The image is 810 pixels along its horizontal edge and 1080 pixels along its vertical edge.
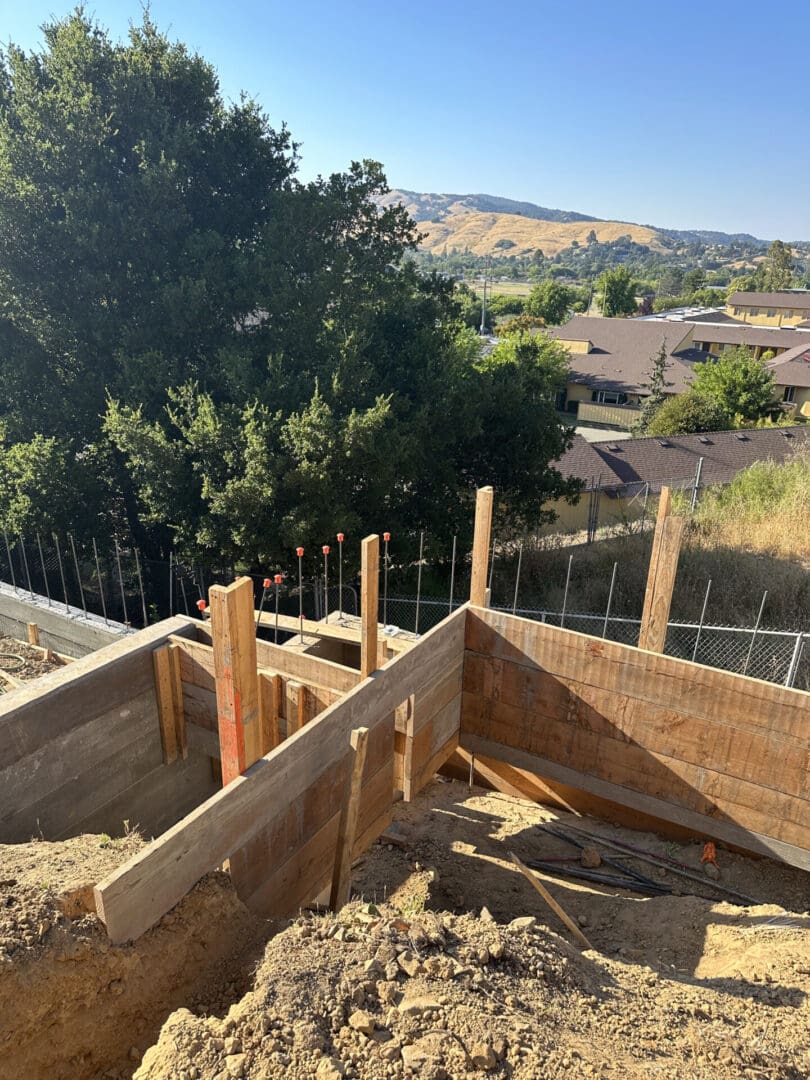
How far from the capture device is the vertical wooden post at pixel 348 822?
4.85 metres

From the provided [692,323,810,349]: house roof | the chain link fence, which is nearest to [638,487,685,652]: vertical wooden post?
the chain link fence

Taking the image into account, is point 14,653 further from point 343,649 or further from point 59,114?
point 59,114

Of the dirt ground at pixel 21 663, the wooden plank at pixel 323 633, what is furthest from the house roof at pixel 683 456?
the dirt ground at pixel 21 663

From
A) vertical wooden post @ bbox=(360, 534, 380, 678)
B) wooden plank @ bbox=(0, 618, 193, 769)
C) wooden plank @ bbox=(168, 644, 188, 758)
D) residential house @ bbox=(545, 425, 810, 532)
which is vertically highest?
vertical wooden post @ bbox=(360, 534, 380, 678)

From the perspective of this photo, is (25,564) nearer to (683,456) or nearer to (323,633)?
(323,633)

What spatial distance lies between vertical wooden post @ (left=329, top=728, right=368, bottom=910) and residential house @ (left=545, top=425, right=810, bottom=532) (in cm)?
1599

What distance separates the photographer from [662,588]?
19.8ft

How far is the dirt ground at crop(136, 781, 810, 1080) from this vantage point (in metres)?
3.04

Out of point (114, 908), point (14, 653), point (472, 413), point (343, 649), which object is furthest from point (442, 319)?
point (114, 908)

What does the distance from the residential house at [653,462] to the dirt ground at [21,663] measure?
14419 millimetres

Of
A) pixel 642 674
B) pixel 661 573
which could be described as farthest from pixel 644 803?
pixel 661 573

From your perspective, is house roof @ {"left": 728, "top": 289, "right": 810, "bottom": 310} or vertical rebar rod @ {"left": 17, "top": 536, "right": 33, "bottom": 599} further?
house roof @ {"left": 728, "top": 289, "right": 810, "bottom": 310}

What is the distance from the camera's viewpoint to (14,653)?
1013 centimetres

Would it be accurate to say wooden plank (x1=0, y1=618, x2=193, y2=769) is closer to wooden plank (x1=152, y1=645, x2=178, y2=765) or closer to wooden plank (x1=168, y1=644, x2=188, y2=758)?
wooden plank (x1=152, y1=645, x2=178, y2=765)
